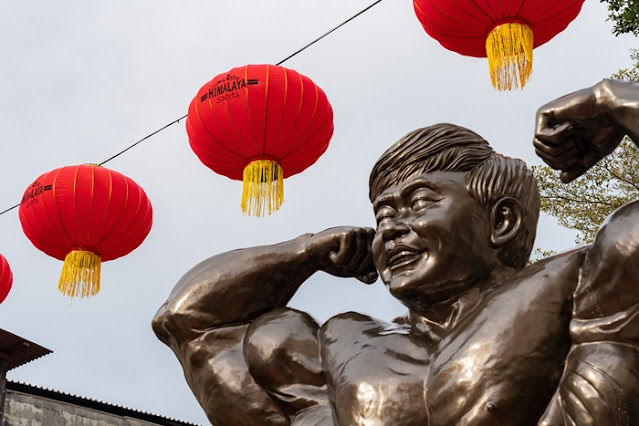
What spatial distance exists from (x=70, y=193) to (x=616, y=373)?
471 centimetres

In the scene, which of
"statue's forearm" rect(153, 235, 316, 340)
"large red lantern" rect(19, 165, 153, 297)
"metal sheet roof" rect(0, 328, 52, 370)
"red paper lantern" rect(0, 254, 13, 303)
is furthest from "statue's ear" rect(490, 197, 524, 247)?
"metal sheet roof" rect(0, 328, 52, 370)

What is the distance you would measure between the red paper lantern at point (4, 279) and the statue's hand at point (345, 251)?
19.8 feet

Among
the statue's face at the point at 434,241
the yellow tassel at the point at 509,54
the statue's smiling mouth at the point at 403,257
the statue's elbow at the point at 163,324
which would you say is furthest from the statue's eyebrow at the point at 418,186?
the yellow tassel at the point at 509,54

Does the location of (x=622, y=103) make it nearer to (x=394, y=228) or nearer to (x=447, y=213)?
(x=447, y=213)

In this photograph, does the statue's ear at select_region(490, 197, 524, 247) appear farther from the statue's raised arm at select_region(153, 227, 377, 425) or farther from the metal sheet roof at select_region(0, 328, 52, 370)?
the metal sheet roof at select_region(0, 328, 52, 370)

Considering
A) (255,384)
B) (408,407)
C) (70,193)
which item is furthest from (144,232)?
(408,407)

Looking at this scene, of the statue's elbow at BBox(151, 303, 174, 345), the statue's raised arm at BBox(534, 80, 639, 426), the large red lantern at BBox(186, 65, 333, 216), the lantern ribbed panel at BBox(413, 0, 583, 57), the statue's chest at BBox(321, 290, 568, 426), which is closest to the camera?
the statue's raised arm at BBox(534, 80, 639, 426)

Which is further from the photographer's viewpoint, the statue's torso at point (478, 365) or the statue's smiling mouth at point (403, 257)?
the statue's smiling mouth at point (403, 257)

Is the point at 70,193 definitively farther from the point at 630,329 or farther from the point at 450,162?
the point at 630,329

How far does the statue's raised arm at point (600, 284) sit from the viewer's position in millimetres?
1973

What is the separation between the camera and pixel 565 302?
214 centimetres

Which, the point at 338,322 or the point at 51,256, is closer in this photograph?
the point at 338,322

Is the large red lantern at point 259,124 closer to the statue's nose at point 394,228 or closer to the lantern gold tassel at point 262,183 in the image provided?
the lantern gold tassel at point 262,183

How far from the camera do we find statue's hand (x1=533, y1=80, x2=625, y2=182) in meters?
2.16
